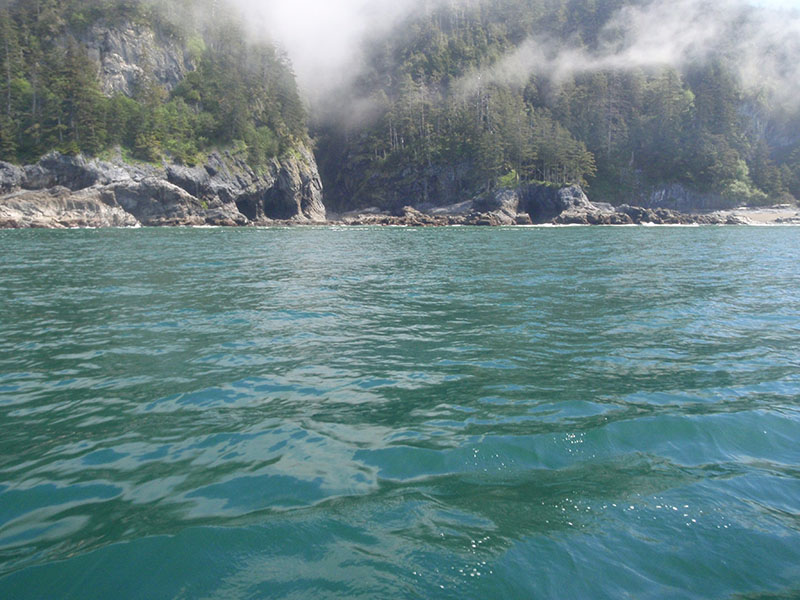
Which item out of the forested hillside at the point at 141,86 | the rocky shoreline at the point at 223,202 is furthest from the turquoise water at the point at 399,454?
the forested hillside at the point at 141,86

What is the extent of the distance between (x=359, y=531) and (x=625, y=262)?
22.8 m

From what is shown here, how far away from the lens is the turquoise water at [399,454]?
10.6ft

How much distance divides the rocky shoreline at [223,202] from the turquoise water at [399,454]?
57463 millimetres

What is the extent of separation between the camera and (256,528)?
3.65 metres

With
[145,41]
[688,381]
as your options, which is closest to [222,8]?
[145,41]

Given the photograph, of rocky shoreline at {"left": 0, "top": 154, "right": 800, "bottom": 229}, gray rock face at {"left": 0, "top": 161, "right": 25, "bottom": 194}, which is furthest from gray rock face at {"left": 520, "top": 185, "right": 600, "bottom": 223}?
gray rock face at {"left": 0, "top": 161, "right": 25, "bottom": 194}

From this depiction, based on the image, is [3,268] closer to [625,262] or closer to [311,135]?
[625,262]

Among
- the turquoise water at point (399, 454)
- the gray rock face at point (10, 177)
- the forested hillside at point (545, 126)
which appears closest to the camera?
the turquoise water at point (399, 454)

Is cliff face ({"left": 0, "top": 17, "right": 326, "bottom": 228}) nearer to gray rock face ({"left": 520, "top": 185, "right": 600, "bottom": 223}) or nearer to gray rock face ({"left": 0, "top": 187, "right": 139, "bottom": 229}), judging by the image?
gray rock face ({"left": 0, "top": 187, "right": 139, "bottom": 229})

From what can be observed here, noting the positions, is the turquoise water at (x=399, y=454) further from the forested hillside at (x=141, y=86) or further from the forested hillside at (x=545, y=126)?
the forested hillside at (x=545, y=126)

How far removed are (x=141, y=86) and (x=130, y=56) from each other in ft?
26.7

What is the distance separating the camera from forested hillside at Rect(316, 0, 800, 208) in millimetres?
98375

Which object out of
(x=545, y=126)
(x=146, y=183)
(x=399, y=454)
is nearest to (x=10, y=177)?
(x=146, y=183)

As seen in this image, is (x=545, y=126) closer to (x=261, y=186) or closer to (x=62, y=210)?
(x=261, y=186)
